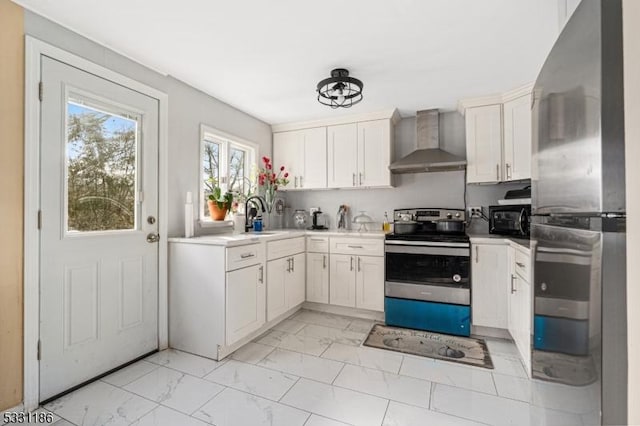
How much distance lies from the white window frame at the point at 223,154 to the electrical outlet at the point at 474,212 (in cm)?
260

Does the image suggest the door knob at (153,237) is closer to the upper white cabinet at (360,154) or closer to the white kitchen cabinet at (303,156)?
the white kitchen cabinet at (303,156)

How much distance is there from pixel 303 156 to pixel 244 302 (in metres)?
2.03

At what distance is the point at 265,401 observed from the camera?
174cm

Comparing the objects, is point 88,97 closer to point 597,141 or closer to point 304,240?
point 304,240

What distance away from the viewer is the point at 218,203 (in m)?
2.86

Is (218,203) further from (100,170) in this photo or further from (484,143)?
(484,143)

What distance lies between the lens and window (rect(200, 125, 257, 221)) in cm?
289

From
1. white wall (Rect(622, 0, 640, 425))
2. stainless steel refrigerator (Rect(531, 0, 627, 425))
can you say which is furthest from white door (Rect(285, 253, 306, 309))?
white wall (Rect(622, 0, 640, 425))

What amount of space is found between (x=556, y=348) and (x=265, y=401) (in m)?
1.56

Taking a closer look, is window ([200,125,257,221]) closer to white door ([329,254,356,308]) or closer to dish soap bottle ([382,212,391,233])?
A: white door ([329,254,356,308])

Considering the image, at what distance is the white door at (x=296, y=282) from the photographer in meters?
3.07

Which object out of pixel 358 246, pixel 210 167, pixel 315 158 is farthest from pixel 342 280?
pixel 210 167

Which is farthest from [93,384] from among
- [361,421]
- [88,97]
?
[88,97]

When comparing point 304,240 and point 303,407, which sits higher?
point 304,240
